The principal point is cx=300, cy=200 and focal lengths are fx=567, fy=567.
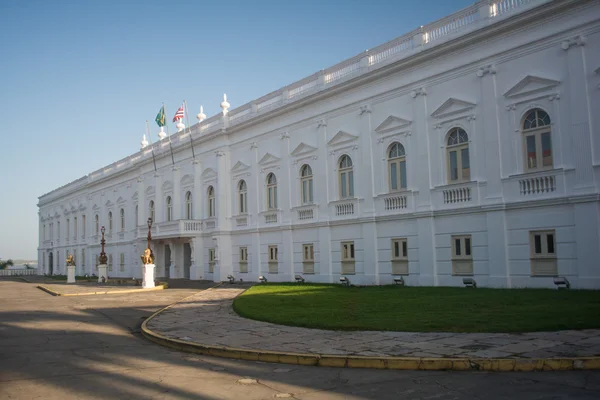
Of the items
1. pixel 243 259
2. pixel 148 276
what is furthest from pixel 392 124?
pixel 148 276

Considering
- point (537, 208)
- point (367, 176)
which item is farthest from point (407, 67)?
point (537, 208)

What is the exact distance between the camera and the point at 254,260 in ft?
107

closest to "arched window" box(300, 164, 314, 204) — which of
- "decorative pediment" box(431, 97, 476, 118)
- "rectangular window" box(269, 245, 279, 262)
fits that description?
"rectangular window" box(269, 245, 279, 262)

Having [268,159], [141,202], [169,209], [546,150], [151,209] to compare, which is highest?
[268,159]

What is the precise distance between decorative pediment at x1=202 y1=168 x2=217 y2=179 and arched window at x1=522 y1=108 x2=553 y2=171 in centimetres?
2130

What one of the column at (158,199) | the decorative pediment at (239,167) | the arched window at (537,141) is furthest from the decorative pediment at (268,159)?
the arched window at (537,141)

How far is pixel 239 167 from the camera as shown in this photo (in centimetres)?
3431

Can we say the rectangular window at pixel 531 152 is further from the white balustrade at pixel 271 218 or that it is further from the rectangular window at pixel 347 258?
the white balustrade at pixel 271 218

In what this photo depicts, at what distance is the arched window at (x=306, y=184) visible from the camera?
2897 centimetres

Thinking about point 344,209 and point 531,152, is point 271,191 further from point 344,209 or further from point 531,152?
point 531,152

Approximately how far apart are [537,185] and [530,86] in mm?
3383

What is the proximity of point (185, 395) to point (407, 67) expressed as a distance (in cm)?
1890

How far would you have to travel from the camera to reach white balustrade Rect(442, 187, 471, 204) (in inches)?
827

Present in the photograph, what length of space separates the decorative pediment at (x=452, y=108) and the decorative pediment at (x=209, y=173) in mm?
17624
